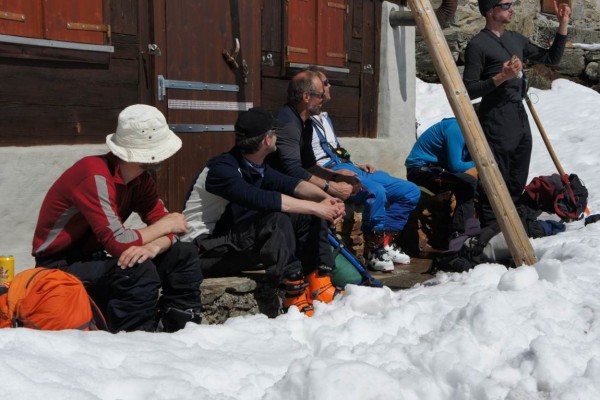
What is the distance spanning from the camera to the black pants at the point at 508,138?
6230mm

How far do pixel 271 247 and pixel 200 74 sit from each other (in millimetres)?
2137

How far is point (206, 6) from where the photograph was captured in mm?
6230

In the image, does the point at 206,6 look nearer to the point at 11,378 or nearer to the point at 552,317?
the point at 552,317

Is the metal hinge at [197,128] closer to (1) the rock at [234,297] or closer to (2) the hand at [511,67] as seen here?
(1) the rock at [234,297]

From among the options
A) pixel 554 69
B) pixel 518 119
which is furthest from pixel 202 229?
pixel 554 69

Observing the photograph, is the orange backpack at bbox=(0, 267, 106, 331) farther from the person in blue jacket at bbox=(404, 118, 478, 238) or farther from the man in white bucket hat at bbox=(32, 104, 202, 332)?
the person in blue jacket at bbox=(404, 118, 478, 238)

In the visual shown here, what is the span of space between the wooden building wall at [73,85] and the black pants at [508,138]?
101 inches

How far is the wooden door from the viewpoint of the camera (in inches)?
233

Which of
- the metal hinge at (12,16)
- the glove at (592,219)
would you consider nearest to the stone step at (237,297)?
the metal hinge at (12,16)

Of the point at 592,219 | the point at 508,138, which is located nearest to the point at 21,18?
the point at 508,138

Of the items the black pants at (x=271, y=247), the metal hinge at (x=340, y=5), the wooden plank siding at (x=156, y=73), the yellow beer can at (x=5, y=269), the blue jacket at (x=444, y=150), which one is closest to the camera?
the yellow beer can at (x=5, y=269)

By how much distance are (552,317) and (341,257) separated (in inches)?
68.8

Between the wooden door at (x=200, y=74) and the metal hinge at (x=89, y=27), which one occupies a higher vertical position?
the metal hinge at (x=89, y=27)

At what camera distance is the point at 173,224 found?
13.7 feet
